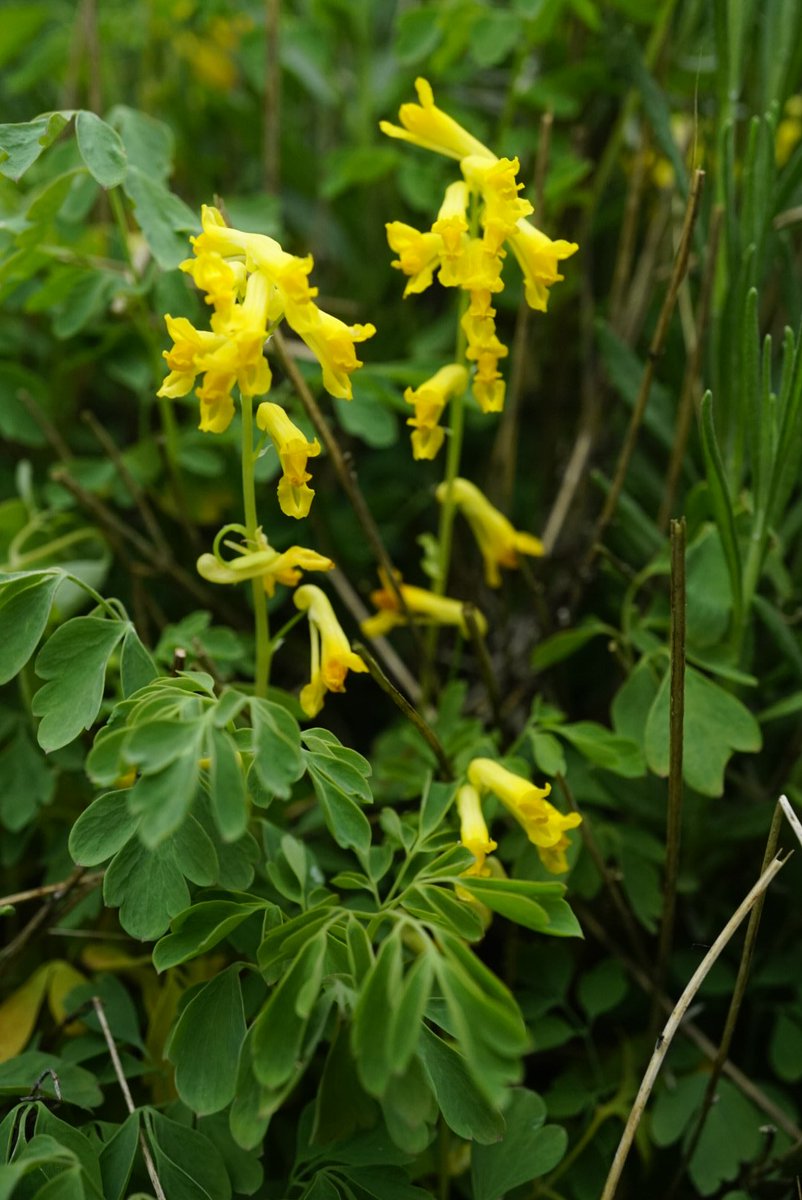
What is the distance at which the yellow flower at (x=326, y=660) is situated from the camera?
0.82m

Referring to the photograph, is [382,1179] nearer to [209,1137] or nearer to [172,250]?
[209,1137]

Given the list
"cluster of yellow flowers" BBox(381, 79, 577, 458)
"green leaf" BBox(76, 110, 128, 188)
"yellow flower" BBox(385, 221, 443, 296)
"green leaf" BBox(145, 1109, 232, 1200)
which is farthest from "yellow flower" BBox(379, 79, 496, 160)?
"green leaf" BBox(145, 1109, 232, 1200)

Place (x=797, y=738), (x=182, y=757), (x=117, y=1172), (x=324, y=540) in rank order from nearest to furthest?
(x=182, y=757), (x=117, y=1172), (x=797, y=738), (x=324, y=540)

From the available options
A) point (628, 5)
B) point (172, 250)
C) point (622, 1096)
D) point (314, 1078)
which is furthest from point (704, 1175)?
point (628, 5)

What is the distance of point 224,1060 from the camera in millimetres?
682

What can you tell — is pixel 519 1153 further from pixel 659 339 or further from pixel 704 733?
pixel 659 339

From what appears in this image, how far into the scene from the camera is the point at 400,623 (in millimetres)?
1075

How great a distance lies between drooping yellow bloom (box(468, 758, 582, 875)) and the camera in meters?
0.81

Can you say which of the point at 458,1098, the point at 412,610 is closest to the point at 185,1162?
the point at 458,1098

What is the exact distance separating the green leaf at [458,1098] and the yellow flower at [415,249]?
1.82 ft

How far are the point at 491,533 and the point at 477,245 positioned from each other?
1.15 feet

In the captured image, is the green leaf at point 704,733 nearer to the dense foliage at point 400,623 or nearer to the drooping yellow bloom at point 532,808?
the dense foliage at point 400,623

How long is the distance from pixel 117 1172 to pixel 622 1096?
0.47 metres

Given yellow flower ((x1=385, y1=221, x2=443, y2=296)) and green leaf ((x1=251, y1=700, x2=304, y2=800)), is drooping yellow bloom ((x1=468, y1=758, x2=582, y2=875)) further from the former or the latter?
yellow flower ((x1=385, y1=221, x2=443, y2=296))
